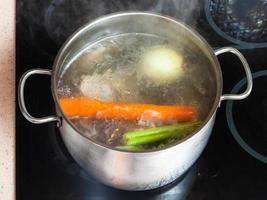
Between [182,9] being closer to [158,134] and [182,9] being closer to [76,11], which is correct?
[76,11]

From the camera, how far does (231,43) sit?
103cm

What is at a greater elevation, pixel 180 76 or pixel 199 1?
pixel 199 1

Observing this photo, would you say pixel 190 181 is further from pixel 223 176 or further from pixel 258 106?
pixel 258 106

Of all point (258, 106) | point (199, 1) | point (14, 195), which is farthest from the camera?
point (199, 1)

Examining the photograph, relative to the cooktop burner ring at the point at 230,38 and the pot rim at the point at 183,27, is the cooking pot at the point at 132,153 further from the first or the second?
the cooktop burner ring at the point at 230,38

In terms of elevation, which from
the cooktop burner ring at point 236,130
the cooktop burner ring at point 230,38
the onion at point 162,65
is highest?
the cooktop burner ring at point 230,38

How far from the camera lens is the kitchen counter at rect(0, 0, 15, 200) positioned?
0.85m

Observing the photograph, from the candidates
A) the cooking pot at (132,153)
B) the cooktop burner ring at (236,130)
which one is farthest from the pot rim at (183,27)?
the cooktop burner ring at (236,130)

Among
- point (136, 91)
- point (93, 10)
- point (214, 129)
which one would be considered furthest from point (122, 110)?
point (93, 10)

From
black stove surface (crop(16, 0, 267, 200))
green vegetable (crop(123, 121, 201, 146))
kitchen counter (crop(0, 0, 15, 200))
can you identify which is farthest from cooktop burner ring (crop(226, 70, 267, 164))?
kitchen counter (crop(0, 0, 15, 200))

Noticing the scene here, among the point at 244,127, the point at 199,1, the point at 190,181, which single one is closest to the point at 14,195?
the point at 190,181

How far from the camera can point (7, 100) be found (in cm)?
93

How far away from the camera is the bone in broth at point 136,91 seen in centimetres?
85

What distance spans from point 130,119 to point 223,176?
0.19m
